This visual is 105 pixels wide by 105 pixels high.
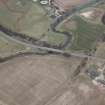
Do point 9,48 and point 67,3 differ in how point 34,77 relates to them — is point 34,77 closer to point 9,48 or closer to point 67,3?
point 9,48

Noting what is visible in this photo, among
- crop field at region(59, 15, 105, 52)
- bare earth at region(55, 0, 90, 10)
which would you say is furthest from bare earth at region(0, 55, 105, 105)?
bare earth at region(55, 0, 90, 10)

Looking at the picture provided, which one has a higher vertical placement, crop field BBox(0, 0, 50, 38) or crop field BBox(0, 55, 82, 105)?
crop field BBox(0, 0, 50, 38)

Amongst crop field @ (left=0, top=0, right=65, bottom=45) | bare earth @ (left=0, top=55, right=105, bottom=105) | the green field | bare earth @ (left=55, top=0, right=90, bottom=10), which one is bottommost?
bare earth @ (left=0, top=55, right=105, bottom=105)

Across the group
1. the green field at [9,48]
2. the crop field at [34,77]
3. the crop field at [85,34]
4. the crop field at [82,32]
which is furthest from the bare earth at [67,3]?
the crop field at [34,77]

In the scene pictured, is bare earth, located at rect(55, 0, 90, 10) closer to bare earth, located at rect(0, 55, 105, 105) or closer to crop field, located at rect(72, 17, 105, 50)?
crop field, located at rect(72, 17, 105, 50)

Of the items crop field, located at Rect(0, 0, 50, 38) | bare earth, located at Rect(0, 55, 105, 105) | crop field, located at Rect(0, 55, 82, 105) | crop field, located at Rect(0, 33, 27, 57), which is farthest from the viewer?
crop field, located at Rect(0, 0, 50, 38)

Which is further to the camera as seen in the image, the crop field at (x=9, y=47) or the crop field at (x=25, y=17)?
the crop field at (x=25, y=17)

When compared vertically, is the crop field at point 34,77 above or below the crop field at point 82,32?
below

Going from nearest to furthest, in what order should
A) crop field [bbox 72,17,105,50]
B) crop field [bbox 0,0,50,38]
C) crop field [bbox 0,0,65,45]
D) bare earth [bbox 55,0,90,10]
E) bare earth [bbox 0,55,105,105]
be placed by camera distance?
1. bare earth [bbox 0,55,105,105]
2. crop field [bbox 72,17,105,50]
3. crop field [bbox 0,0,65,45]
4. crop field [bbox 0,0,50,38]
5. bare earth [bbox 55,0,90,10]

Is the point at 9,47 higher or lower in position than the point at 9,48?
higher

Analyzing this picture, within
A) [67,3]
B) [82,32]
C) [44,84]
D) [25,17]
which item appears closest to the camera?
[44,84]

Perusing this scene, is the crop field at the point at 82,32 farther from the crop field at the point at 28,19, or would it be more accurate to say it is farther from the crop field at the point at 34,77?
the crop field at the point at 34,77

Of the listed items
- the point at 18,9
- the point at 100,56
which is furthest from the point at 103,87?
the point at 18,9

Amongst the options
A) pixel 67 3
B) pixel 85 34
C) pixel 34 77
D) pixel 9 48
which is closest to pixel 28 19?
pixel 67 3
